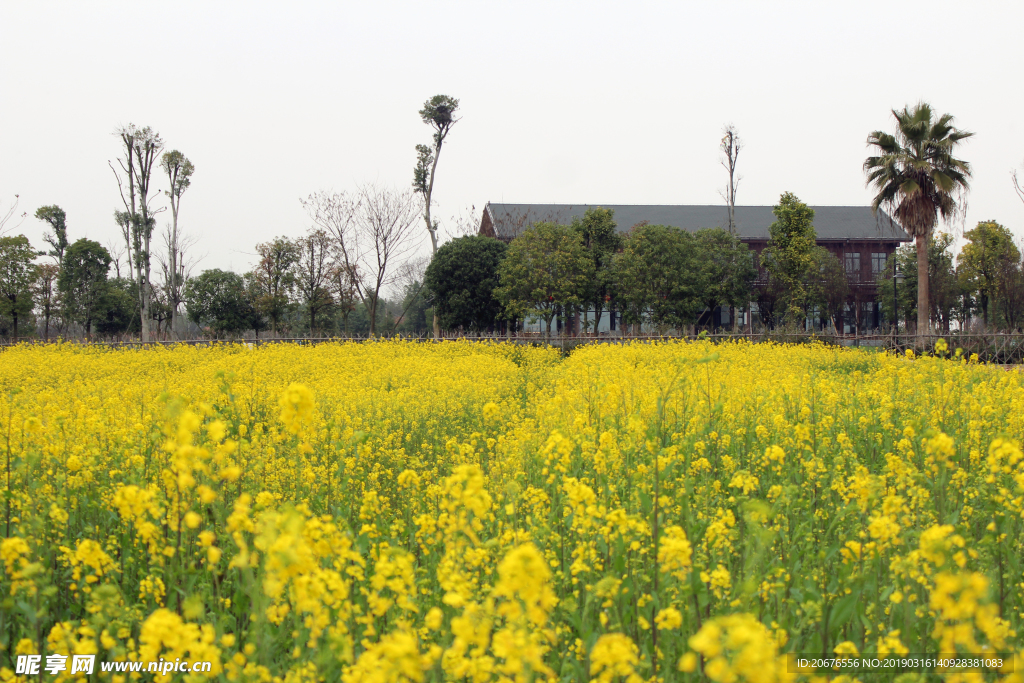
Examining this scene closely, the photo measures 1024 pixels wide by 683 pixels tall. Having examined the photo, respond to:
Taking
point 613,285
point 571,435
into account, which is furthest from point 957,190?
point 571,435

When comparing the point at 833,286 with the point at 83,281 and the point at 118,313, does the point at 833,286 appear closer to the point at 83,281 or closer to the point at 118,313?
the point at 118,313

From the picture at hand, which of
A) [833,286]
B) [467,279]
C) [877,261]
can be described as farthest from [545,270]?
[877,261]

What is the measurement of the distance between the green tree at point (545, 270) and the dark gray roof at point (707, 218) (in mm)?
9872

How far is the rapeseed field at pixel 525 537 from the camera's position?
161 cm

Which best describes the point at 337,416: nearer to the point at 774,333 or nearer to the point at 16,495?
the point at 16,495

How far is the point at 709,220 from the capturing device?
135 ft

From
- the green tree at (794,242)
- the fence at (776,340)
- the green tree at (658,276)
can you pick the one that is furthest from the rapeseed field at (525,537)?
the green tree at (794,242)

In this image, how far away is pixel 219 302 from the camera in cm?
3900

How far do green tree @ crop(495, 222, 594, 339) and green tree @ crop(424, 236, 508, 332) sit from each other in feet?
6.00

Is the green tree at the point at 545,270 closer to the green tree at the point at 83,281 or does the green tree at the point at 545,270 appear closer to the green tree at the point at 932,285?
the green tree at the point at 932,285

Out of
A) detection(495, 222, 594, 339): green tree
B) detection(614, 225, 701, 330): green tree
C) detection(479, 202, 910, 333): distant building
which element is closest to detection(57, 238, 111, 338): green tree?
detection(479, 202, 910, 333): distant building

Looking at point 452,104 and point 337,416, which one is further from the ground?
point 452,104

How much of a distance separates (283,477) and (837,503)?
3481 mm

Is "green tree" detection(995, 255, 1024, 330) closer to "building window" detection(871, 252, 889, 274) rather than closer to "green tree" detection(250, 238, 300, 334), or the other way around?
"building window" detection(871, 252, 889, 274)
